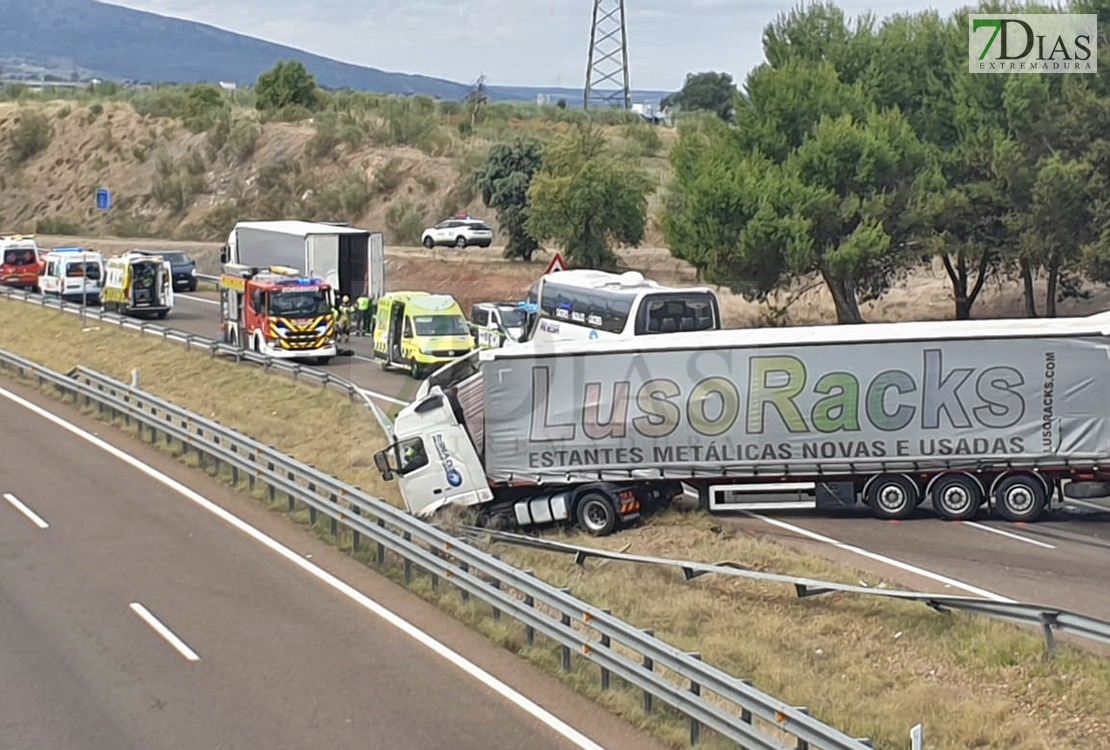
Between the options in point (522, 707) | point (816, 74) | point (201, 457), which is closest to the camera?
point (522, 707)

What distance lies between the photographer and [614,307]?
3070 cm

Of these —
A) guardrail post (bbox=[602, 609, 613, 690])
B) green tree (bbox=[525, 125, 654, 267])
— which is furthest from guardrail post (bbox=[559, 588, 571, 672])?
green tree (bbox=[525, 125, 654, 267])

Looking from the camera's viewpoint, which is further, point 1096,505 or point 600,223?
point 600,223

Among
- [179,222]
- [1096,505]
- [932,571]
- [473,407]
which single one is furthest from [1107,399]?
[179,222]

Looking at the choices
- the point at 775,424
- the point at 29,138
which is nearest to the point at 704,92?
the point at 29,138

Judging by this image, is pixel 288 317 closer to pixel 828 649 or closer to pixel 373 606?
pixel 373 606

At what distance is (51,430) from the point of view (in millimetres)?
28359

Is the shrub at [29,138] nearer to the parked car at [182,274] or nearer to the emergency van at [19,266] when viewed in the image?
the emergency van at [19,266]

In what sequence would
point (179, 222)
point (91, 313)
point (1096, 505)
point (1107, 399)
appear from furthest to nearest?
point (179, 222)
point (91, 313)
point (1096, 505)
point (1107, 399)

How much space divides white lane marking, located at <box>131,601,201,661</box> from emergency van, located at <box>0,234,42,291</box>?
1747 inches

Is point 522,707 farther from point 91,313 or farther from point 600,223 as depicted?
point 600,223

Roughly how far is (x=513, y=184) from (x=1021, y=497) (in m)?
44.2

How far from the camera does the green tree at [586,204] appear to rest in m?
53.3

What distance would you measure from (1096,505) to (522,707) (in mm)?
12791
